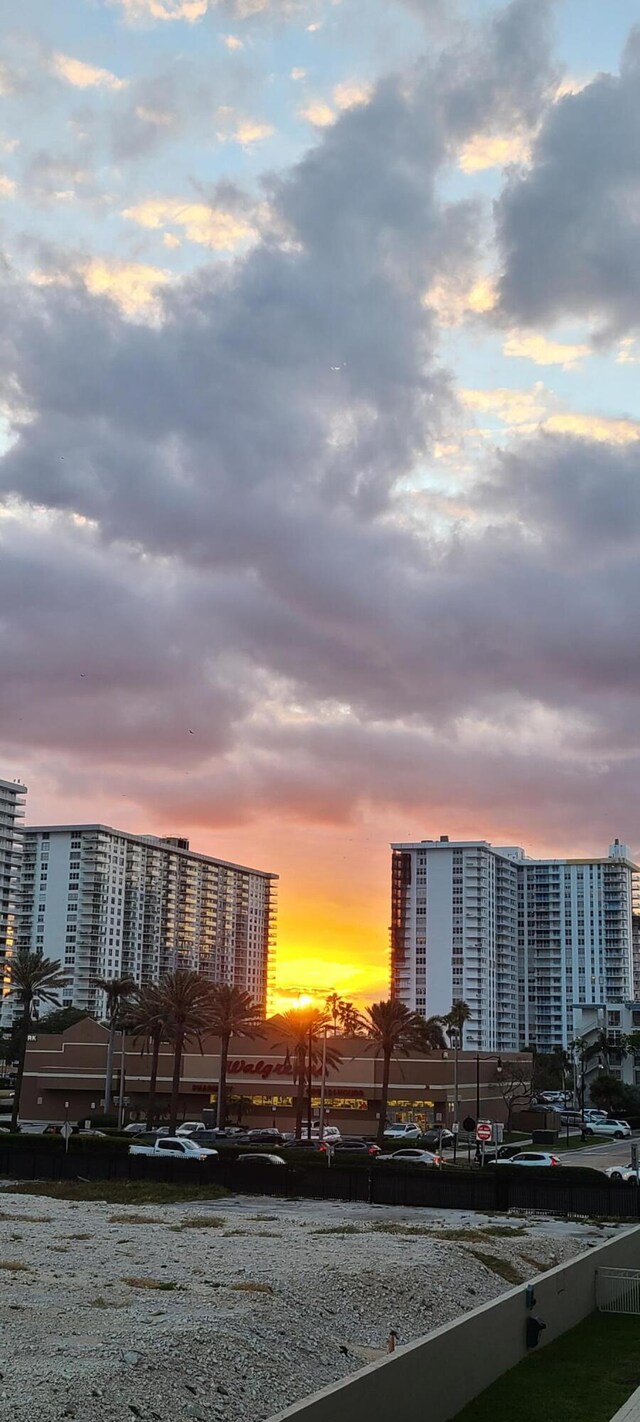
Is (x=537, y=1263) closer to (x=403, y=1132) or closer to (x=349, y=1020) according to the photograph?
(x=403, y=1132)

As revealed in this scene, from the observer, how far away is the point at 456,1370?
21375mm

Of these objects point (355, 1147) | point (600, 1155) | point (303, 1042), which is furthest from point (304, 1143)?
point (600, 1155)

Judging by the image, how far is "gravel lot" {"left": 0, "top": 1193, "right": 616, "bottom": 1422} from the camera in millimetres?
17312

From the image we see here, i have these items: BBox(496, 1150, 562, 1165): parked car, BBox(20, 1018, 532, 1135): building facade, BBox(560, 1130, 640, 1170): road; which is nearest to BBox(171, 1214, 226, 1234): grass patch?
BBox(496, 1150, 562, 1165): parked car

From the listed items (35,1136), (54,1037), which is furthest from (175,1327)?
(54,1037)

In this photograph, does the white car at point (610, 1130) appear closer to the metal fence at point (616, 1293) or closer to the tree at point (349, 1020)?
the tree at point (349, 1020)

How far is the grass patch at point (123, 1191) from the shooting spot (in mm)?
50719

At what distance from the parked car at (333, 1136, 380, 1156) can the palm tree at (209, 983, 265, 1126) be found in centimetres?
1628

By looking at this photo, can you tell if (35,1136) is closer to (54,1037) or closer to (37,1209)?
(37,1209)

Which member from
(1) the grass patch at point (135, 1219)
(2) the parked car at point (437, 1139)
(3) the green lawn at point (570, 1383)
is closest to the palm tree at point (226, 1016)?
(2) the parked car at point (437, 1139)

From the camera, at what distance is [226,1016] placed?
9612 centimetres

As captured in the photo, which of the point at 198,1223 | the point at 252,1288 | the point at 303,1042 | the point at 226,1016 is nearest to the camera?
the point at 252,1288

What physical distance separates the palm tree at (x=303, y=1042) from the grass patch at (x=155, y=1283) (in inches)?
2583

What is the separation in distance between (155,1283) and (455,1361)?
825cm
